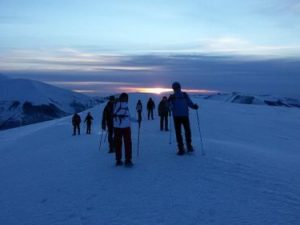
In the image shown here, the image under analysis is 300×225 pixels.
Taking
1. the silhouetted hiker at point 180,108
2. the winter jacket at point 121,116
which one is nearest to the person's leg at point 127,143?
the winter jacket at point 121,116

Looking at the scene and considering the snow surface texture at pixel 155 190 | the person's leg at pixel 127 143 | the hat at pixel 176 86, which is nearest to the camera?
the snow surface texture at pixel 155 190

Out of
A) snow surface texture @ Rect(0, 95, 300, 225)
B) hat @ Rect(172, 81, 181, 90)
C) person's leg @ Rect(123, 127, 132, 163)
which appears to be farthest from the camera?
hat @ Rect(172, 81, 181, 90)

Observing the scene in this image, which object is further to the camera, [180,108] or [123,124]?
[180,108]

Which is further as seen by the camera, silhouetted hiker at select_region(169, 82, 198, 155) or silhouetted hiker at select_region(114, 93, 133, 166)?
silhouetted hiker at select_region(169, 82, 198, 155)

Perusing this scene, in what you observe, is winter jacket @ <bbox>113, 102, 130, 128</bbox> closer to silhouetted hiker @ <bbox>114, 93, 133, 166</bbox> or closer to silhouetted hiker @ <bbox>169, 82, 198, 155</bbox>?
silhouetted hiker @ <bbox>114, 93, 133, 166</bbox>

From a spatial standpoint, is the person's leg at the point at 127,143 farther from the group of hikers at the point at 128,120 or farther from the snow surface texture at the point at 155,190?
the snow surface texture at the point at 155,190

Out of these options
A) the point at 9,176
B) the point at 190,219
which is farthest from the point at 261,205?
the point at 9,176

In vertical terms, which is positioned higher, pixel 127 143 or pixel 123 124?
pixel 123 124

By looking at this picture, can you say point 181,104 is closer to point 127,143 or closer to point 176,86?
point 176,86

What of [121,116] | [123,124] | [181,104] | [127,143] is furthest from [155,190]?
[181,104]

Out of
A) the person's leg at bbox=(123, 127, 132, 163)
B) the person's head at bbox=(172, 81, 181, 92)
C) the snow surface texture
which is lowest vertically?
the snow surface texture

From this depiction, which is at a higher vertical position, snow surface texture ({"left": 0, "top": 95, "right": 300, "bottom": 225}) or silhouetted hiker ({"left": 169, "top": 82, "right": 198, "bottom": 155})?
silhouetted hiker ({"left": 169, "top": 82, "right": 198, "bottom": 155})

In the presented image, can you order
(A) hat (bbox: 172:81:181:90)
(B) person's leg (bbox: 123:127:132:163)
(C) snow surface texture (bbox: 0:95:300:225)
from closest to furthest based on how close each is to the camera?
(C) snow surface texture (bbox: 0:95:300:225) < (B) person's leg (bbox: 123:127:132:163) < (A) hat (bbox: 172:81:181:90)

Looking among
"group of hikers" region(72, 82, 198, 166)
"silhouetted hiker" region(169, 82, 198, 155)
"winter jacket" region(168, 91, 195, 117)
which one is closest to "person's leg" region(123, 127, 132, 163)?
"group of hikers" region(72, 82, 198, 166)
